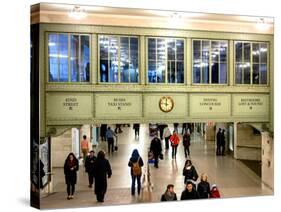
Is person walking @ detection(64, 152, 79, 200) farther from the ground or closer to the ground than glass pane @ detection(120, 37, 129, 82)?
closer to the ground

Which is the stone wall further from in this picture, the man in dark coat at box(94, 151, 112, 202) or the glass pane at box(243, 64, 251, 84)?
the man in dark coat at box(94, 151, 112, 202)

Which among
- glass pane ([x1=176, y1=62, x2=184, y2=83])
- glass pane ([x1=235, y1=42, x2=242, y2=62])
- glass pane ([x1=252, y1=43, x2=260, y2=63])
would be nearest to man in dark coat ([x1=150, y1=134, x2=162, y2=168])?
glass pane ([x1=176, y1=62, x2=184, y2=83])

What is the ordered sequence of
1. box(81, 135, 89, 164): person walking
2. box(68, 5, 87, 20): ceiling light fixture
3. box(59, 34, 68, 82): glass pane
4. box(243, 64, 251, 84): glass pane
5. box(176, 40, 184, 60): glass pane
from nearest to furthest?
box(68, 5, 87, 20): ceiling light fixture
box(59, 34, 68, 82): glass pane
box(81, 135, 89, 164): person walking
box(176, 40, 184, 60): glass pane
box(243, 64, 251, 84): glass pane

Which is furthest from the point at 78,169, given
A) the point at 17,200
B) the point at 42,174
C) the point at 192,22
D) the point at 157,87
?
the point at 192,22

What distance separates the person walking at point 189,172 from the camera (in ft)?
24.3

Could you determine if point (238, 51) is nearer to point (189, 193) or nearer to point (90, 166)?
point (189, 193)

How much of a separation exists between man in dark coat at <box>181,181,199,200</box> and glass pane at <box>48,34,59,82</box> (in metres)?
2.97

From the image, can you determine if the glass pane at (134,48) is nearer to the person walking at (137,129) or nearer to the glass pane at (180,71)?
the glass pane at (180,71)

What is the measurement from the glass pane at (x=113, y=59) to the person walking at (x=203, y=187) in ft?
7.88

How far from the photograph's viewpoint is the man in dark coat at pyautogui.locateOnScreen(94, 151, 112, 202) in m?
7.07

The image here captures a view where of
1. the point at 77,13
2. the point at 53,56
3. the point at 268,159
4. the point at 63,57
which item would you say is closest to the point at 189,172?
the point at 268,159

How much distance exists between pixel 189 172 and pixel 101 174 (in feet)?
5.18

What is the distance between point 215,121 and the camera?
758cm

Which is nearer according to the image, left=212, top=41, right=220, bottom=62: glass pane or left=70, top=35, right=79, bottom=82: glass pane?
left=70, top=35, right=79, bottom=82: glass pane
